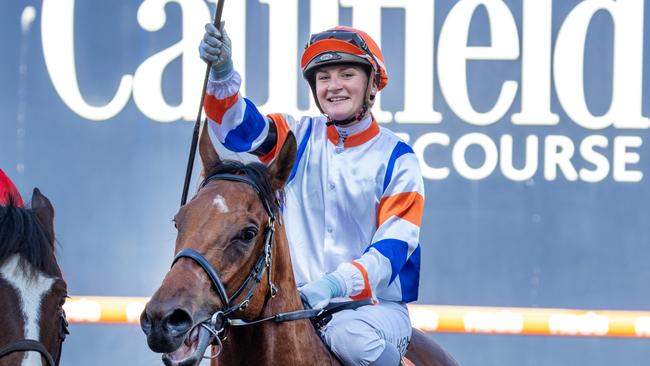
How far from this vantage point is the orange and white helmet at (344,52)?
3314 millimetres

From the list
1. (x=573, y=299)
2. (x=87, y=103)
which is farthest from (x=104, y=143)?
(x=573, y=299)

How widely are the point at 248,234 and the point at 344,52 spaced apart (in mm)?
812

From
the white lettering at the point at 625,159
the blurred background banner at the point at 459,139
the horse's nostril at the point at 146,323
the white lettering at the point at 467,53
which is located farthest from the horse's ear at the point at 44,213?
the white lettering at the point at 625,159

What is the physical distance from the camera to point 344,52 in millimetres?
3314

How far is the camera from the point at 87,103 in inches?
217

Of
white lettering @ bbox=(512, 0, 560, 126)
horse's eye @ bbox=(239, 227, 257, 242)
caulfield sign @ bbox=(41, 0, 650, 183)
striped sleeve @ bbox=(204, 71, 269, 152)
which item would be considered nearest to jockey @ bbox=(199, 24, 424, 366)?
striped sleeve @ bbox=(204, 71, 269, 152)

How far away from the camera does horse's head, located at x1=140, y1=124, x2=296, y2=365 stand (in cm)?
256

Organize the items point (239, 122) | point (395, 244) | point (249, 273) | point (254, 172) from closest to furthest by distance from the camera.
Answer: point (249, 273) < point (254, 172) < point (395, 244) < point (239, 122)

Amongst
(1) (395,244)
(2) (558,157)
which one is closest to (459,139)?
(2) (558,157)

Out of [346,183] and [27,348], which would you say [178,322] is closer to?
[27,348]

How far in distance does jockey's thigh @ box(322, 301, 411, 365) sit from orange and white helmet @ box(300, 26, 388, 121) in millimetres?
660

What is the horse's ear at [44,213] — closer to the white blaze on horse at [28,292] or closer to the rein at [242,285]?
the white blaze on horse at [28,292]

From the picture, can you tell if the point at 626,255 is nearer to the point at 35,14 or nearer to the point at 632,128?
the point at 632,128

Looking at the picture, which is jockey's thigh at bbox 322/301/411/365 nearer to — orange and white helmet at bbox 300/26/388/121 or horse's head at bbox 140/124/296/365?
horse's head at bbox 140/124/296/365
